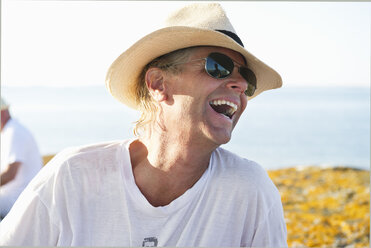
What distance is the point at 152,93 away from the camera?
2.29 metres

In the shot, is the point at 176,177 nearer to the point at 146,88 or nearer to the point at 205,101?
the point at 205,101

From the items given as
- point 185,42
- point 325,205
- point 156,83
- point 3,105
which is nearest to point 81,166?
point 156,83

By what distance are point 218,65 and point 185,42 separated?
0.66 ft

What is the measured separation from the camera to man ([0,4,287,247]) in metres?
2.05

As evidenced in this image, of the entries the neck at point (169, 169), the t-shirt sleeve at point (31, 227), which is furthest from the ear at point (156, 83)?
the t-shirt sleeve at point (31, 227)

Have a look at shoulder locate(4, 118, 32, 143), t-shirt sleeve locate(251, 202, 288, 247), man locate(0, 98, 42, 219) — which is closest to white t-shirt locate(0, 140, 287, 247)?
t-shirt sleeve locate(251, 202, 288, 247)

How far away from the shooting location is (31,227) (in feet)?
6.72

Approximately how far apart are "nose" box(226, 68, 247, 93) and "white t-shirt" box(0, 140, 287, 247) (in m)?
0.40

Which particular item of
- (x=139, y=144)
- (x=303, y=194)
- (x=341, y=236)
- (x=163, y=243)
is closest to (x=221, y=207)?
(x=163, y=243)

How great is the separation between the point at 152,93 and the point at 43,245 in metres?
0.91

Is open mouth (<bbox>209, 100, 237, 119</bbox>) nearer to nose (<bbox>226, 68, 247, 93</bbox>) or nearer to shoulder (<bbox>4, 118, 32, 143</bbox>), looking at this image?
nose (<bbox>226, 68, 247, 93</bbox>)

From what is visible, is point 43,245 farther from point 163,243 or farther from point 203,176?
point 203,176

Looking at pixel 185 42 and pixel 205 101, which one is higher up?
pixel 185 42

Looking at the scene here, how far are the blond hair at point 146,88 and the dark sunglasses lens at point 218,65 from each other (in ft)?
0.42
